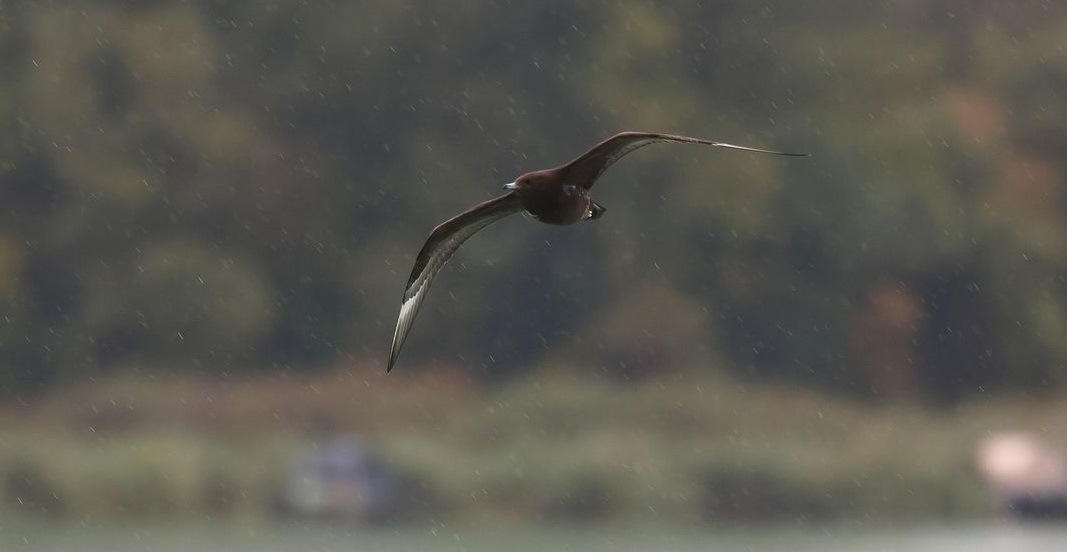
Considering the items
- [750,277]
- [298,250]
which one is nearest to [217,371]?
[298,250]

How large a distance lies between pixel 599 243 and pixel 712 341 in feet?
4.86

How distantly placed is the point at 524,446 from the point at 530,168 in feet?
14.2

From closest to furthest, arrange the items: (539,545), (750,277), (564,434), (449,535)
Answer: (539,545), (449,535), (564,434), (750,277)

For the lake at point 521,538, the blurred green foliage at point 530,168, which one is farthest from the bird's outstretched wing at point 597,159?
the blurred green foliage at point 530,168

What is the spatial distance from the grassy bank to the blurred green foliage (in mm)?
784

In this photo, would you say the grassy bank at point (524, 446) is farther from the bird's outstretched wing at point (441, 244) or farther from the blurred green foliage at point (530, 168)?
the bird's outstretched wing at point (441, 244)

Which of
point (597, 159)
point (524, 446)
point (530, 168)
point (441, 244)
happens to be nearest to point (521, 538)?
point (524, 446)

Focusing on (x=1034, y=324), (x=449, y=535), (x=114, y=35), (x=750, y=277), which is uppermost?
(x=114, y=35)

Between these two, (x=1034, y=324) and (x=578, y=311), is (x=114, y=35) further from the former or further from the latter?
(x=1034, y=324)

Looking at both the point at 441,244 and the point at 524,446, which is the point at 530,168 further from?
the point at 441,244

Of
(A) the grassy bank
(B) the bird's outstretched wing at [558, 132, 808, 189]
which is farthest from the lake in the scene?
(B) the bird's outstretched wing at [558, 132, 808, 189]

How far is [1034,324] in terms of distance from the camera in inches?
819

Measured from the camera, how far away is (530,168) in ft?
Result: 69.1

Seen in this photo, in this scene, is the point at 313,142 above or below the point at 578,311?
above
